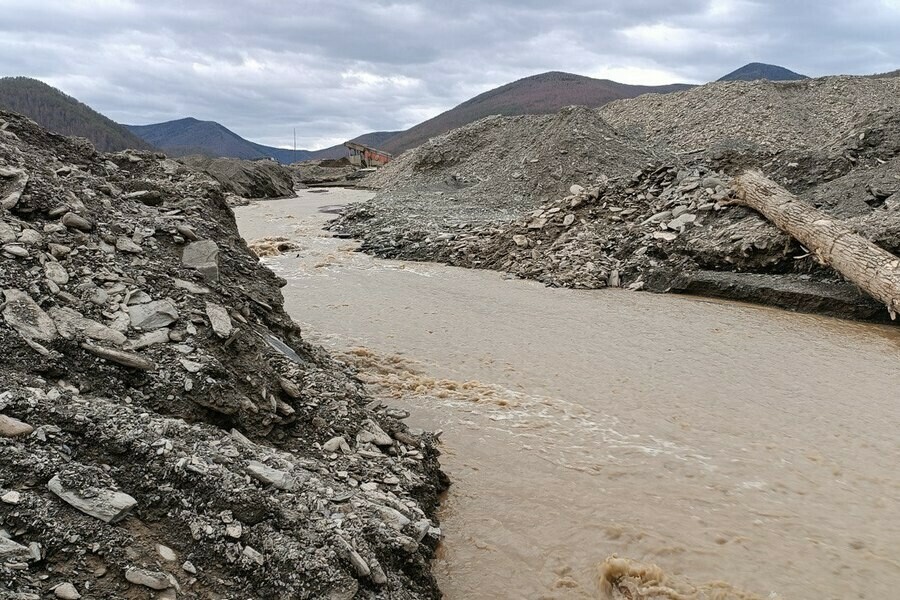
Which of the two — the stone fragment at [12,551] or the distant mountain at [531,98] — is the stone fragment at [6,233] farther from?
the distant mountain at [531,98]

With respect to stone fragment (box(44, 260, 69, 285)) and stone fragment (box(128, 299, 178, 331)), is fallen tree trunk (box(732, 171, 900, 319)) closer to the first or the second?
stone fragment (box(128, 299, 178, 331))

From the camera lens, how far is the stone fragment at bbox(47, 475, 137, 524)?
230 centimetres

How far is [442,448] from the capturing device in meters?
4.53

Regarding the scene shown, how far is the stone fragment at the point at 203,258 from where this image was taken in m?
4.43

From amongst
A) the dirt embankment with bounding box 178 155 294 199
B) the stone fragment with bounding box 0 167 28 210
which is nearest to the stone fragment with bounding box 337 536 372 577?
the stone fragment with bounding box 0 167 28 210

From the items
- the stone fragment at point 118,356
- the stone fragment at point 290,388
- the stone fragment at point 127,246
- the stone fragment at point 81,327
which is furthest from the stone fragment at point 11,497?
the stone fragment at point 127,246

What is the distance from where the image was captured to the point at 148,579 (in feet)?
7.13

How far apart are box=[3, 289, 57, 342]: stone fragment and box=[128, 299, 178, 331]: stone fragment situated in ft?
1.39

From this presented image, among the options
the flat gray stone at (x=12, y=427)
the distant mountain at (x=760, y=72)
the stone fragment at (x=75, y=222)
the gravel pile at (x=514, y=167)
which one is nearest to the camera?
the flat gray stone at (x=12, y=427)

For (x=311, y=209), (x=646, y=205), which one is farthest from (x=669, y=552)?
(x=311, y=209)

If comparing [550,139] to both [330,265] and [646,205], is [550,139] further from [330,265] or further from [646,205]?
[330,265]

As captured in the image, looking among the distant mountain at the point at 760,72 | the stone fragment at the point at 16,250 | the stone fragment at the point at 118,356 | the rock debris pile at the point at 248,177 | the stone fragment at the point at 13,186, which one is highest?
the distant mountain at the point at 760,72

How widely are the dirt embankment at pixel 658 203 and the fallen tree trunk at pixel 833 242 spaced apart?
0.32 metres

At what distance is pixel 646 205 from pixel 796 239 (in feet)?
10.8
